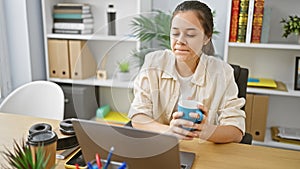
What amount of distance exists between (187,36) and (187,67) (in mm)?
176

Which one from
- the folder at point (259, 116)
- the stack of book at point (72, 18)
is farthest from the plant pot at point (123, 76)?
the stack of book at point (72, 18)

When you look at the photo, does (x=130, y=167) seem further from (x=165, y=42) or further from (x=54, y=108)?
(x=54, y=108)

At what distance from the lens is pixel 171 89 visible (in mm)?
1159

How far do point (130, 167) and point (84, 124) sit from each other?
0.57 feet

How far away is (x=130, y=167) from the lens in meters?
0.88

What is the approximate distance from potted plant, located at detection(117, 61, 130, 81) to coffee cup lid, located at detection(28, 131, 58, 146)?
29cm

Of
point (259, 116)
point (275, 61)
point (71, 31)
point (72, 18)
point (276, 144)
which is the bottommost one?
point (276, 144)

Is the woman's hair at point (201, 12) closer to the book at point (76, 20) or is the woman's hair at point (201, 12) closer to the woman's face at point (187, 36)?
the woman's face at point (187, 36)

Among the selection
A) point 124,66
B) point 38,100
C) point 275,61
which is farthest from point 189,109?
point 275,61

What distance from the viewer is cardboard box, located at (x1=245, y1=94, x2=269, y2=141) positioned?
2.20m

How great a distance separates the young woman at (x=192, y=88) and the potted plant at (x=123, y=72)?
2.3 inches

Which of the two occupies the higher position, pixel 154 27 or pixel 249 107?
pixel 154 27

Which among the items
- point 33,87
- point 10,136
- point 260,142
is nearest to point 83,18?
point 33,87

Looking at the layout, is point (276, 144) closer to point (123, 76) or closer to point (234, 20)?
point (234, 20)
